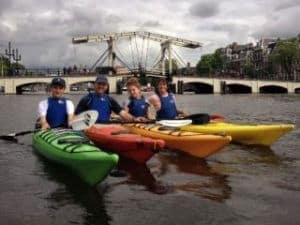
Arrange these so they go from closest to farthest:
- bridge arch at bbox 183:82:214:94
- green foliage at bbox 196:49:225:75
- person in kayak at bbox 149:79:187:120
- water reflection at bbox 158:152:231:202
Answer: water reflection at bbox 158:152:231:202
person in kayak at bbox 149:79:187:120
bridge arch at bbox 183:82:214:94
green foliage at bbox 196:49:225:75

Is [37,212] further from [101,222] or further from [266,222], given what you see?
[266,222]

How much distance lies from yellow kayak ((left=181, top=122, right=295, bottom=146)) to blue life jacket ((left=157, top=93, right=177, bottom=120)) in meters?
0.98

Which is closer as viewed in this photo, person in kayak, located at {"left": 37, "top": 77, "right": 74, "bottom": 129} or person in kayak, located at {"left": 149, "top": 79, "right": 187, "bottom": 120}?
person in kayak, located at {"left": 37, "top": 77, "right": 74, "bottom": 129}

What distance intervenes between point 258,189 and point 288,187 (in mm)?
607

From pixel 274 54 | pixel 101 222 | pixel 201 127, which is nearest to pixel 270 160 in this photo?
pixel 201 127

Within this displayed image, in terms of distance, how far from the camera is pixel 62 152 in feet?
32.0

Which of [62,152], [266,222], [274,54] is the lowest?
[266,222]

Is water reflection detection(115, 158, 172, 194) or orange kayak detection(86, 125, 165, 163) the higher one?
orange kayak detection(86, 125, 165, 163)

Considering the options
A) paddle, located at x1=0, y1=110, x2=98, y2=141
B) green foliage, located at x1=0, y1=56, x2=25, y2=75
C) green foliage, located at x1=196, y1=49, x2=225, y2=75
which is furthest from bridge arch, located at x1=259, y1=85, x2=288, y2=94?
paddle, located at x1=0, y1=110, x2=98, y2=141

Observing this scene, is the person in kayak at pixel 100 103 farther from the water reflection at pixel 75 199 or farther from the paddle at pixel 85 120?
the water reflection at pixel 75 199

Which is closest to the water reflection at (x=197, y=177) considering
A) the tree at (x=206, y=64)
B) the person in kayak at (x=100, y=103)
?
the person in kayak at (x=100, y=103)

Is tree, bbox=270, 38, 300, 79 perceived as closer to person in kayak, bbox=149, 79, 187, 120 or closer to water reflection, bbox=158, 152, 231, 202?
person in kayak, bbox=149, 79, 187, 120

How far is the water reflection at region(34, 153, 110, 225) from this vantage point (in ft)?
25.5

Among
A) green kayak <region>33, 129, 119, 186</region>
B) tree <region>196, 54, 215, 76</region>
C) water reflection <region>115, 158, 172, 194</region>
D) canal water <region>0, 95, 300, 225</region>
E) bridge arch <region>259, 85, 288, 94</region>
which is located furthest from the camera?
tree <region>196, 54, 215, 76</region>
